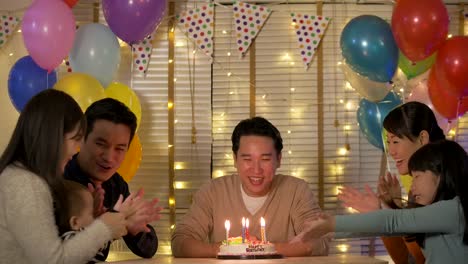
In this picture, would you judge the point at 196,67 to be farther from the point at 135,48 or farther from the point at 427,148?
the point at 427,148

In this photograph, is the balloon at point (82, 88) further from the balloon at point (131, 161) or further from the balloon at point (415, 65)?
the balloon at point (415, 65)

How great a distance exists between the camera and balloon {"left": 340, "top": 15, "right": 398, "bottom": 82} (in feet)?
15.0

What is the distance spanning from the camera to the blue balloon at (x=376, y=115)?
4.95m

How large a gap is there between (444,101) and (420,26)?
1.73 ft

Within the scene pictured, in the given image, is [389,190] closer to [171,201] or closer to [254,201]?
[254,201]

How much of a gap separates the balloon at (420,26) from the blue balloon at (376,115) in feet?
1.63

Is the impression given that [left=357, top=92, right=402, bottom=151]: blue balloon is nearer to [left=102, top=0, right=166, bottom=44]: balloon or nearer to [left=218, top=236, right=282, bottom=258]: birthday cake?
[left=102, top=0, right=166, bottom=44]: balloon

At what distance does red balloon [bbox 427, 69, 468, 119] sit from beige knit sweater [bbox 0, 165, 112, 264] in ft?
9.88

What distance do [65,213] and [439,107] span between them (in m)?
3.06

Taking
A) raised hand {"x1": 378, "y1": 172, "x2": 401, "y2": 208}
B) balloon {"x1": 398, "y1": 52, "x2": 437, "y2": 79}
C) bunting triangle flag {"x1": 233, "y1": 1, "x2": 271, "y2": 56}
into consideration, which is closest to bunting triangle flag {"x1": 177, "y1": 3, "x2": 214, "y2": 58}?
bunting triangle flag {"x1": 233, "y1": 1, "x2": 271, "y2": 56}

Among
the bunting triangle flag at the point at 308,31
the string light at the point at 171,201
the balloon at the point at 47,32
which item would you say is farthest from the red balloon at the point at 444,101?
the balloon at the point at 47,32

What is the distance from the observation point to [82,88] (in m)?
4.30

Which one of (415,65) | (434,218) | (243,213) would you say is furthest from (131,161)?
(434,218)

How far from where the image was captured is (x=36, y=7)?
14.6 ft
